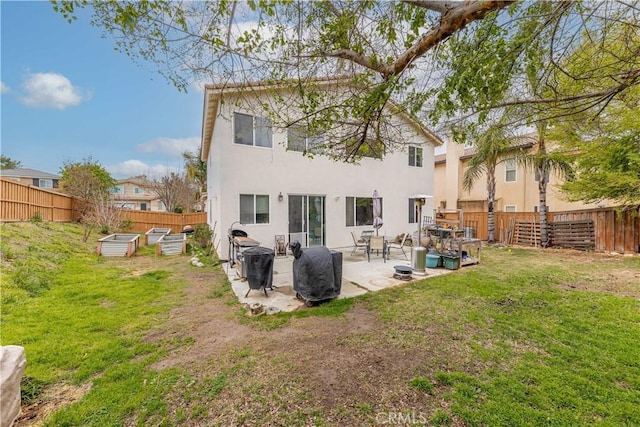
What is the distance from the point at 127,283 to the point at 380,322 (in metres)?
6.37

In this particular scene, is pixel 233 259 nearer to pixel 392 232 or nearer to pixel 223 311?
pixel 223 311

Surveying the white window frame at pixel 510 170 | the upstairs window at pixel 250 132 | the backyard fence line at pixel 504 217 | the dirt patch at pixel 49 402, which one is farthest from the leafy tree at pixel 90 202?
the white window frame at pixel 510 170

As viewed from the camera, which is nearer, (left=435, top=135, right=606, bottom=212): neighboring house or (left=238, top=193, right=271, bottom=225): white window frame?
(left=238, top=193, right=271, bottom=225): white window frame

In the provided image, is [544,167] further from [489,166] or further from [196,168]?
[196,168]

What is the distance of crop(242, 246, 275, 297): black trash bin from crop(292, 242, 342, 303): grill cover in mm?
592

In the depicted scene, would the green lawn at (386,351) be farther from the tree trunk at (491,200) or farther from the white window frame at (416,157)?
the white window frame at (416,157)

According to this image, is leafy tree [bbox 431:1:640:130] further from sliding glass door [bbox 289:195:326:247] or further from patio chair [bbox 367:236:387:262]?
sliding glass door [bbox 289:195:326:247]

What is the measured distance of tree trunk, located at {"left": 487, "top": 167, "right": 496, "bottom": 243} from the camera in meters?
12.8

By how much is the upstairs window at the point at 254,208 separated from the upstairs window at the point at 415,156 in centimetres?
811

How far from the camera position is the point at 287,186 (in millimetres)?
9914

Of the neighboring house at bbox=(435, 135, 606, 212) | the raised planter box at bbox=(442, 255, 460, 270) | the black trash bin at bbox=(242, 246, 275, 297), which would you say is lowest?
the raised planter box at bbox=(442, 255, 460, 270)

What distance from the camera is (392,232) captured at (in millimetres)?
12805

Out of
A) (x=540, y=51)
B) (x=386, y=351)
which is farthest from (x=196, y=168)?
(x=540, y=51)

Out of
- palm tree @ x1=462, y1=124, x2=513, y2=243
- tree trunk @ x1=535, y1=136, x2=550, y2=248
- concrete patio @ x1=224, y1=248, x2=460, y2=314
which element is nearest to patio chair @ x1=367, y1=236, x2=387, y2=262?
concrete patio @ x1=224, y1=248, x2=460, y2=314
